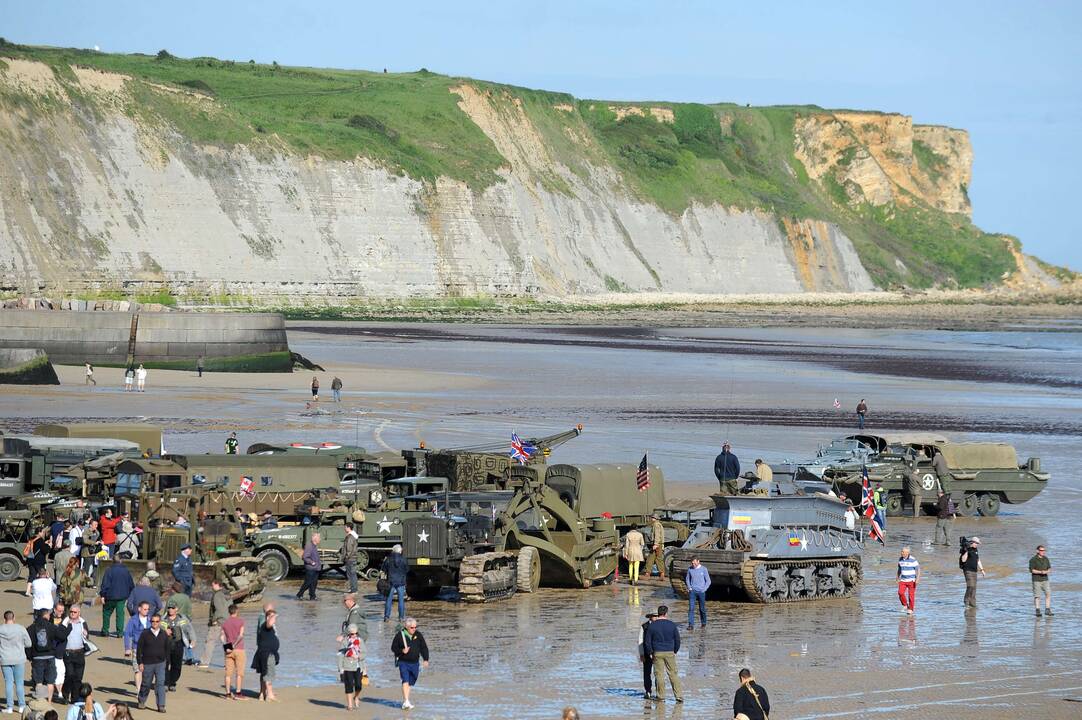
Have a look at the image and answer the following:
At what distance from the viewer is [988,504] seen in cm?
3600

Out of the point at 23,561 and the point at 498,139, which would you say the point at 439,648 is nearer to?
the point at 23,561

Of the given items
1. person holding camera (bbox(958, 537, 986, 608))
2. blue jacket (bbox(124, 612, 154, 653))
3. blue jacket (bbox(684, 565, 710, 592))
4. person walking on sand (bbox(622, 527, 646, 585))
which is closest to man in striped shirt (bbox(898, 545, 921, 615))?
person holding camera (bbox(958, 537, 986, 608))

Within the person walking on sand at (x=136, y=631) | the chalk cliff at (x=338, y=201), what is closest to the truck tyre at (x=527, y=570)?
the person walking on sand at (x=136, y=631)

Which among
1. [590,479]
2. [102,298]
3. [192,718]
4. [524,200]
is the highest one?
[524,200]

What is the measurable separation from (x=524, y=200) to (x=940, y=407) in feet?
311

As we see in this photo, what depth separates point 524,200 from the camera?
493 feet

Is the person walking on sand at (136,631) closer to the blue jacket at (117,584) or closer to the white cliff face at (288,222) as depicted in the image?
the blue jacket at (117,584)

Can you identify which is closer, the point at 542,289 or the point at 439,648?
the point at 439,648

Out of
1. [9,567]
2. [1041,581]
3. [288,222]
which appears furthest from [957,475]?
[288,222]

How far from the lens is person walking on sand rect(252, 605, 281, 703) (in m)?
17.5

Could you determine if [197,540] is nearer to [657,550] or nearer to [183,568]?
[183,568]

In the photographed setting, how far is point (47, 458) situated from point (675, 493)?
1354cm

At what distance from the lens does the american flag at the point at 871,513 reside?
2930 centimetres

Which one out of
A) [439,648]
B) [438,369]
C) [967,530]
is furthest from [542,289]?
[439,648]
